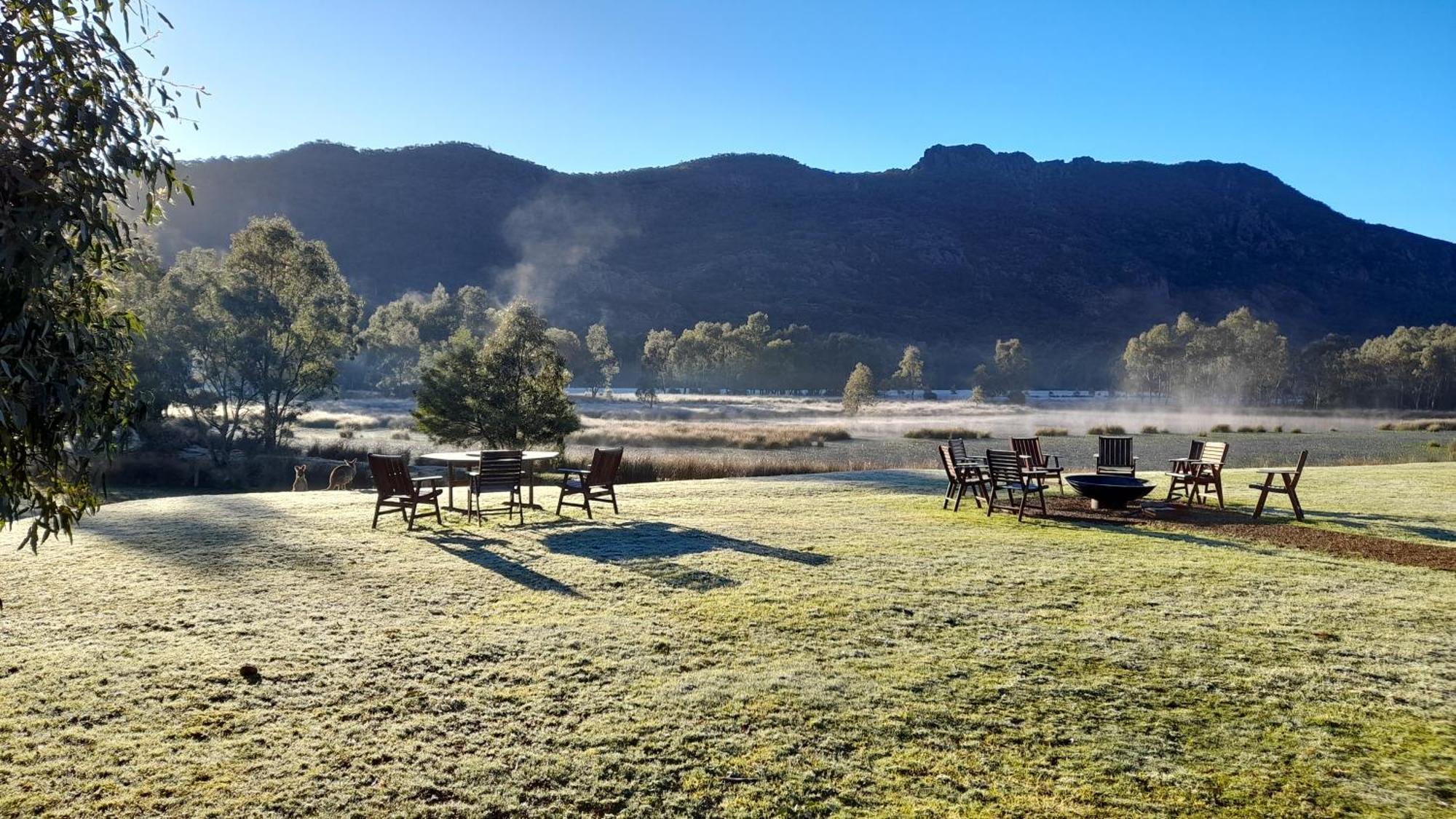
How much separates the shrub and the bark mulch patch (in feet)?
Answer: 106

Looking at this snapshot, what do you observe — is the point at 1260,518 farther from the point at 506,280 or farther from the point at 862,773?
the point at 506,280

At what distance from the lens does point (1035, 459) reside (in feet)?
54.6

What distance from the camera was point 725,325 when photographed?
123 meters

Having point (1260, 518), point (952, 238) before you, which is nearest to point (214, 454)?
point (1260, 518)

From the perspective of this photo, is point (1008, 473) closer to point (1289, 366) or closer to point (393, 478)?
point (393, 478)

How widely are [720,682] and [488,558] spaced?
5267 millimetres

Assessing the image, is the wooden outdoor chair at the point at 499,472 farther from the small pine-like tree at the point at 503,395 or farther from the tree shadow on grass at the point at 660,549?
the small pine-like tree at the point at 503,395

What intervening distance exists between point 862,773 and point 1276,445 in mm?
46499

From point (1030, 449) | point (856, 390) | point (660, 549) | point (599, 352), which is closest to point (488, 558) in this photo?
point (660, 549)

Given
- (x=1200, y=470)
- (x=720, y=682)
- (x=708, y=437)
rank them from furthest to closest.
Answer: (x=708, y=437) → (x=1200, y=470) → (x=720, y=682)

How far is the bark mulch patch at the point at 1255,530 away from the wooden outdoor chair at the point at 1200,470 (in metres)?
0.45

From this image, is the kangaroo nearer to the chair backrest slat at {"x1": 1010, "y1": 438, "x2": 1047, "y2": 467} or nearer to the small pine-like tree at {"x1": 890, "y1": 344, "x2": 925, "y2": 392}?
the chair backrest slat at {"x1": 1010, "y1": 438, "x2": 1047, "y2": 467}

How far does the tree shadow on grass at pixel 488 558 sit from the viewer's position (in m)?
8.38

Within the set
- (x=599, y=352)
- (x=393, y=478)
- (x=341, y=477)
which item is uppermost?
(x=599, y=352)
